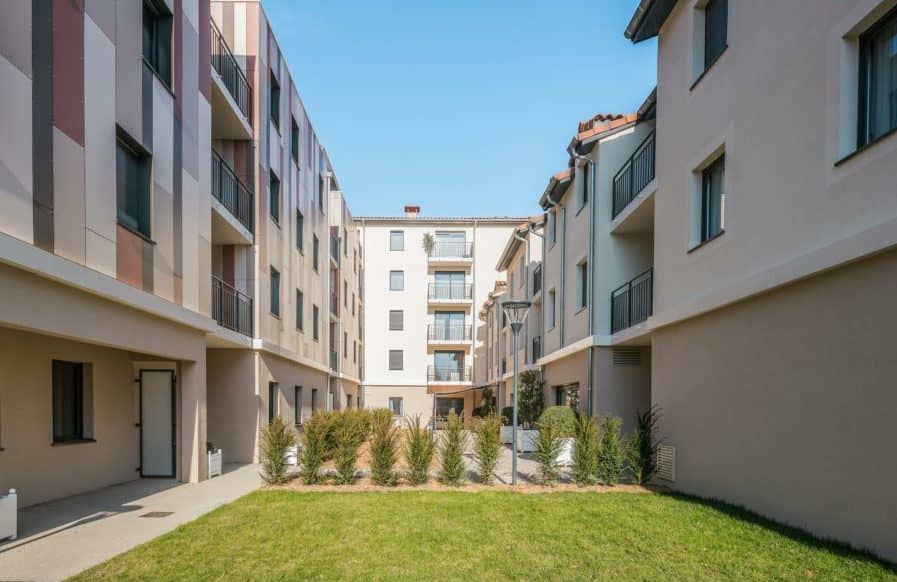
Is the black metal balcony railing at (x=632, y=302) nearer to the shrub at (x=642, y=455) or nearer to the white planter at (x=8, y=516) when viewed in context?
the shrub at (x=642, y=455)

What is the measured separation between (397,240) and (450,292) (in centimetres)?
487

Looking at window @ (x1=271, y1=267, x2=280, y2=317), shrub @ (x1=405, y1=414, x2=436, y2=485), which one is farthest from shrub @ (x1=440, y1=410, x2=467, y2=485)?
window @ (x1=271, y1=267, x2=280, y2=317)

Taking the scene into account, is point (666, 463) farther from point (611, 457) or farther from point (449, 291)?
point (449, 291)

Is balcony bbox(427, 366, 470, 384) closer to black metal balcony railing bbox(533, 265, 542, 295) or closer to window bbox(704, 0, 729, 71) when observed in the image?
black metal balcony railing bbox(533, 265, 542, 295)

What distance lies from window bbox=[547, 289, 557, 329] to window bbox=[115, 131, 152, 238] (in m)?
13.2

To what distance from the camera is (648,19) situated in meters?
10.8

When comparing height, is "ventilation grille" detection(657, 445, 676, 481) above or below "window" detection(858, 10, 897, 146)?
below

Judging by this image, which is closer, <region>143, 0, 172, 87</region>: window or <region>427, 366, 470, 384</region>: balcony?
<region>143, 0, 172, 87</region>: window

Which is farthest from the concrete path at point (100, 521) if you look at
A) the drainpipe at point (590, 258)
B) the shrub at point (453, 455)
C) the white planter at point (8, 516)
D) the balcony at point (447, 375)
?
the balcony at point (447, 375)

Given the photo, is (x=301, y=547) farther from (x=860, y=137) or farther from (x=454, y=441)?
(x=860, y=137)

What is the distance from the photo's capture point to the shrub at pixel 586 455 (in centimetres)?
995

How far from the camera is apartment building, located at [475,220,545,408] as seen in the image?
2231 cm

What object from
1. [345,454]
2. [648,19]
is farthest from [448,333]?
[648,19]

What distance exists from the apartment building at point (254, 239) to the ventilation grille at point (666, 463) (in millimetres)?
9079
